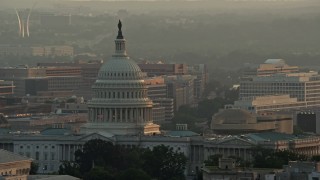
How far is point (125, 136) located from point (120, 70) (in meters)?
5.99

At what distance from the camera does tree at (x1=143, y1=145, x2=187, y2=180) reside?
100 meters

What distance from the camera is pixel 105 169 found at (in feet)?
319

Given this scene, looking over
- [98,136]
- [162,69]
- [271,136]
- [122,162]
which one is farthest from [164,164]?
[162,69]

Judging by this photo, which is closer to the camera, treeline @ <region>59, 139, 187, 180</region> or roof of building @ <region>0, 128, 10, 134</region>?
treeline @ <region>59, 139, 187, 180</region>

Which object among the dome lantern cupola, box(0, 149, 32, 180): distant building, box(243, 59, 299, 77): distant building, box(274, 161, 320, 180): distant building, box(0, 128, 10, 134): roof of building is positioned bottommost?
box(0, 149, 32, 180): distant building

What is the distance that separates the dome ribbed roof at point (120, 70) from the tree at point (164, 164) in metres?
19.2

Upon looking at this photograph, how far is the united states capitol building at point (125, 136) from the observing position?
112500 millimetres

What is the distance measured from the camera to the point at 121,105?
405 feet

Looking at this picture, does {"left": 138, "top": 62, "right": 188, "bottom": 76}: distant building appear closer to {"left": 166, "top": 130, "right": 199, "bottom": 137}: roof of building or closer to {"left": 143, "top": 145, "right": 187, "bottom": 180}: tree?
{"left": 166, "top": 130, "right": 199, "bottom": 137}: roof of building

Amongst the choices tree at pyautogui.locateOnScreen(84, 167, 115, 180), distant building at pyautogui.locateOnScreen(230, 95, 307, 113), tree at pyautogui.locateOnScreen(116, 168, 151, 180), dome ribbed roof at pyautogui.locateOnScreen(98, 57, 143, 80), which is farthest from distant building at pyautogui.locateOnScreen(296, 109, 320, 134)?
tree at pyautogui.locateOnScreen(116, 168, 151, 180)

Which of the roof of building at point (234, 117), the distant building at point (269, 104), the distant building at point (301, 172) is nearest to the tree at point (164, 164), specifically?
the roof of building at point (234, 117)

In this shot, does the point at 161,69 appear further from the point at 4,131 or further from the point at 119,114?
the point at 4,131

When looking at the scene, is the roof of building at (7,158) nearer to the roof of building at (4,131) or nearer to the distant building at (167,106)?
the roof of building at (4,131)

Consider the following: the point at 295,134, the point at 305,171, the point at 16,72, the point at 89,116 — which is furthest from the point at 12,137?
the point at 16,72
